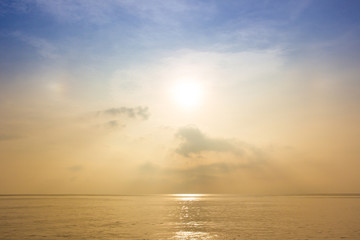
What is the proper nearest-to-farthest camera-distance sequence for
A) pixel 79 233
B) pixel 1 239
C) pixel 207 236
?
pixel 1 239 < pixel 207 236 < pixel 79 233

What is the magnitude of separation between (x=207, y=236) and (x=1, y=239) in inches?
1093

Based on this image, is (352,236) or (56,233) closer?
(352,236)

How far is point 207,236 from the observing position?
43.2 m

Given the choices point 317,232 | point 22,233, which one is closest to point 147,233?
point 22,233

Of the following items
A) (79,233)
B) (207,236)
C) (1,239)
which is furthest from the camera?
(79,233)

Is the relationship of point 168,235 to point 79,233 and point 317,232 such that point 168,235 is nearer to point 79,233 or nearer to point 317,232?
point 79,233

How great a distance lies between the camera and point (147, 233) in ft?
151

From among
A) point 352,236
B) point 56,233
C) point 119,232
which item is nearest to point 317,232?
point 352,236

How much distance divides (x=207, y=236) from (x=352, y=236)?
20079 mm

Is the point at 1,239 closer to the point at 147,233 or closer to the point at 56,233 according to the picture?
the point at 56,233

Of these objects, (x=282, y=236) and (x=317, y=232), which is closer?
(x=282, y=236)

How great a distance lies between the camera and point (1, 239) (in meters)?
40.3

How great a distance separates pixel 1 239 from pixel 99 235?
12.6 metres

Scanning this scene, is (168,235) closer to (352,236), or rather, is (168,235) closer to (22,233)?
(22,233)
